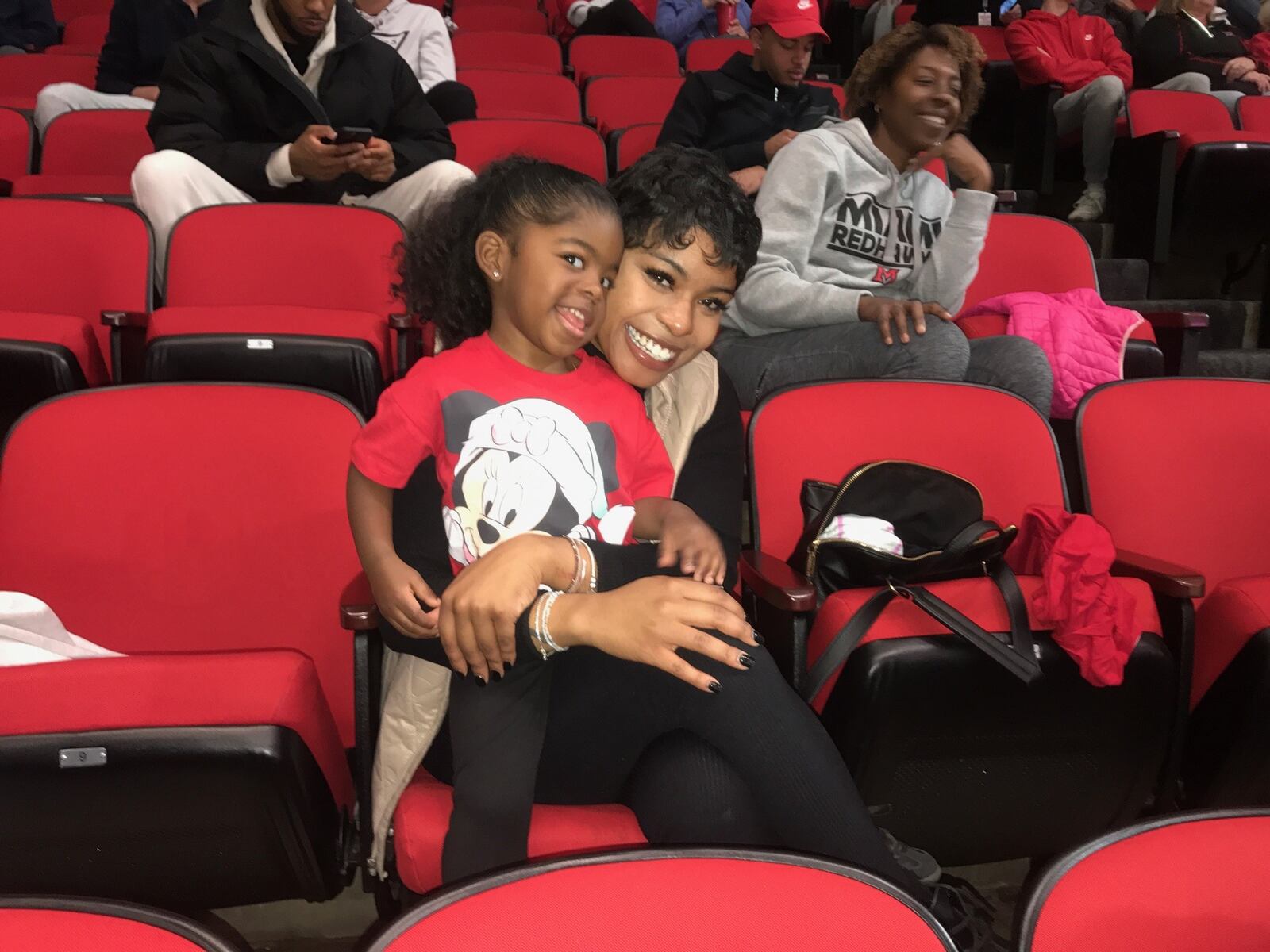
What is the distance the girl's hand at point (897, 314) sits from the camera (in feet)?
5.82

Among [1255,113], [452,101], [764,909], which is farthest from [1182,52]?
[764,909]

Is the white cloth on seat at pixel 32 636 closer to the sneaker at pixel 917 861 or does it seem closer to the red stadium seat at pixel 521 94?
the sneaker at pixel 917 861

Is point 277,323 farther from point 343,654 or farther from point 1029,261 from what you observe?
point 1029,261

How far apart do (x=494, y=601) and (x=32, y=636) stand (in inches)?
21.7

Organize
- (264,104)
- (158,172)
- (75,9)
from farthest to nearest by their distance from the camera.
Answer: (75,9), (264,104), (158,172)

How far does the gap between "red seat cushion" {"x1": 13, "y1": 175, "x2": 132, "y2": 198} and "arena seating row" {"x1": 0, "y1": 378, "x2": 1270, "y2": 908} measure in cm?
148

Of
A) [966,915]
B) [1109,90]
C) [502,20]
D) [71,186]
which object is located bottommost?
[966,915]

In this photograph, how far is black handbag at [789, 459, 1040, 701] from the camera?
115 centimetres

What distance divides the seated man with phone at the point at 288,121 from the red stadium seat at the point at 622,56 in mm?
2004

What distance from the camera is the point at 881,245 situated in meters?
2.04

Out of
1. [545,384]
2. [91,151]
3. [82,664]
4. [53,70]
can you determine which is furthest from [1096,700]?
[53,70]

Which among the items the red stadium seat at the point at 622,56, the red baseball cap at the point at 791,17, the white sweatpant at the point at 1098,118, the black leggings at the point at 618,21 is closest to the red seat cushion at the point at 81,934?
the red baseball cap at the point at 791,17

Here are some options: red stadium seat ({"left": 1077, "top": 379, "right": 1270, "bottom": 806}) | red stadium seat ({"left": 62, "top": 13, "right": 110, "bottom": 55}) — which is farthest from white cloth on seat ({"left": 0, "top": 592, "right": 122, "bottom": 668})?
red stadium seat ({"left": 62, "top": 13, "right": 110, "bottom": 55})

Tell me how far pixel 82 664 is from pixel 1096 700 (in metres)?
1.14
